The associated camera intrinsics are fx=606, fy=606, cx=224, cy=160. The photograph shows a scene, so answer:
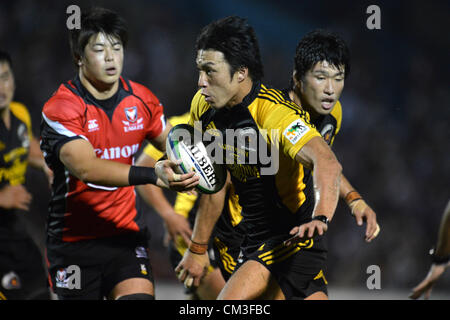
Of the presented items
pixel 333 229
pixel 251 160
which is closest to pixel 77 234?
pixel 251 160

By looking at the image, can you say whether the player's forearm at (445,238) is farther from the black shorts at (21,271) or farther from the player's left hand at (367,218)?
the black shorts at (21,271)

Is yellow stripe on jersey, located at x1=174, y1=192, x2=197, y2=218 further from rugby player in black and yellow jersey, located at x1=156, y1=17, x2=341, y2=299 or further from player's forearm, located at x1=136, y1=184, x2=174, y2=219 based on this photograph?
rugby player in black and yellow jersey, located at x1=156, y1=17, x2=341, y2=299

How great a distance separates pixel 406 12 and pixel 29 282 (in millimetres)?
5684

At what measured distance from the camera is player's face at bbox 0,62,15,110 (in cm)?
478

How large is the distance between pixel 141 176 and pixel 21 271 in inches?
79.8

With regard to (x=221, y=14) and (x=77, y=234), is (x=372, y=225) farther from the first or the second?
(x=221, y=14)

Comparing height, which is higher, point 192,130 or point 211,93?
point 211,93

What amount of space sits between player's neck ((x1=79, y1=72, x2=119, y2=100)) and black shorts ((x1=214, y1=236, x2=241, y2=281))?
3.74 ft

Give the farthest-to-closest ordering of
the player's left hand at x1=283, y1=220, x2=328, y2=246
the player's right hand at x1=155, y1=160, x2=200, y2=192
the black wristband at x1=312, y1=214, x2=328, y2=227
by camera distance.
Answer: the player's right hand at x1=155, y1=160, x2=200, y2=192, the black wristband at x1=312, y1=214, x2=328, y2=227, the player's left hand at x1=283, y1=220, x2=328, y2=246

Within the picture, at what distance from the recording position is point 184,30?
8.09 metres

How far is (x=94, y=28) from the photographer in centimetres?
362

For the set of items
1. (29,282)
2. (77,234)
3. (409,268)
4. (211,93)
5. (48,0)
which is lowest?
(409,268)
